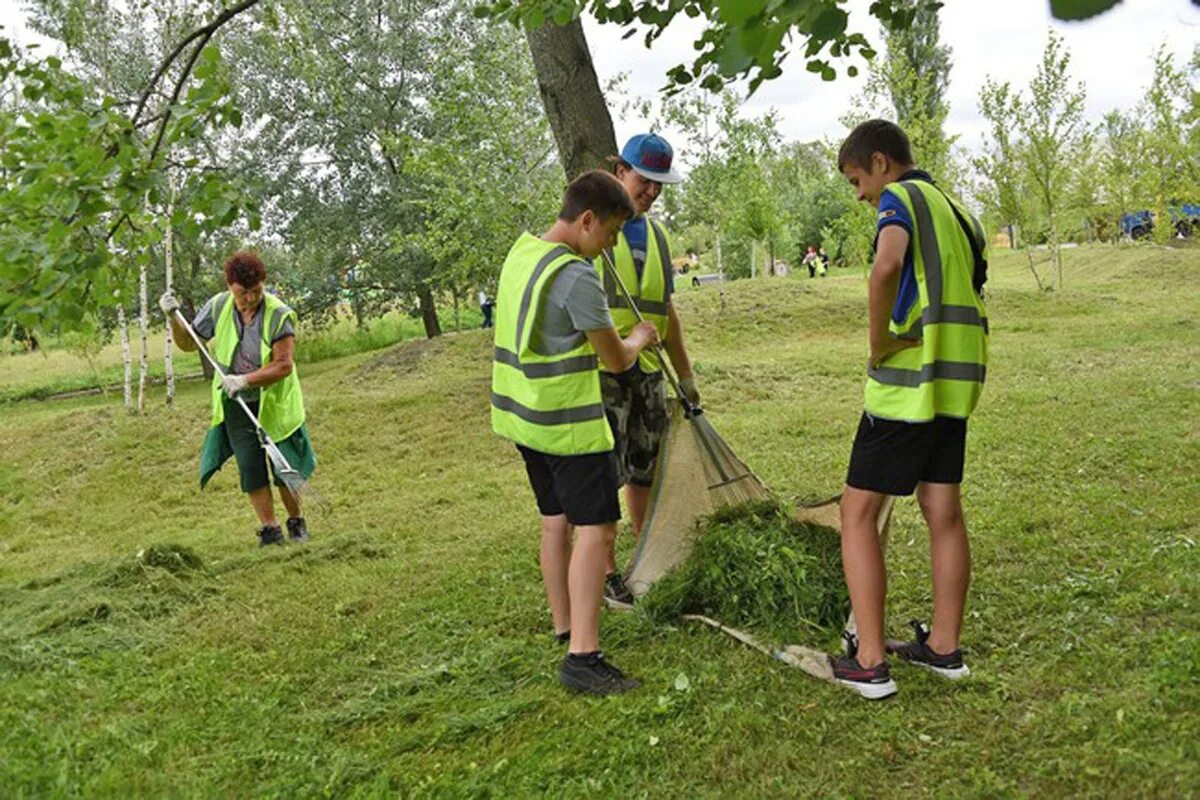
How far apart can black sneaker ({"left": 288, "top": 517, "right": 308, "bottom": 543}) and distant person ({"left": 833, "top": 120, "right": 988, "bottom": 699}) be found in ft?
12.1

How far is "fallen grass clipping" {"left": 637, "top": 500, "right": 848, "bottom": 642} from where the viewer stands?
3379 mm

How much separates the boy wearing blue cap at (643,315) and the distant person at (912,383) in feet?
3.29

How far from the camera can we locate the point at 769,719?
2.80m

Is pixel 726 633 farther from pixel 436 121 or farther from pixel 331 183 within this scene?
pixel 331 183

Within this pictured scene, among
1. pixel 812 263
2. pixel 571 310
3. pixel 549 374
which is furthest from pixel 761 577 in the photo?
pixel 812 263

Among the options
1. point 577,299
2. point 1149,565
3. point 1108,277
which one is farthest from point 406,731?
point 1108,277

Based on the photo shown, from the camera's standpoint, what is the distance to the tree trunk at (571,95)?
16.8 feet

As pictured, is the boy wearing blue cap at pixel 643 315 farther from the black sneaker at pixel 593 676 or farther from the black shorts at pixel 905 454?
the black shorts at pixel 905 454

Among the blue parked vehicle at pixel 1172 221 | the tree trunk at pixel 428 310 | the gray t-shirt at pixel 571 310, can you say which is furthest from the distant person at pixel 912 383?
the tree trunk at pixel 428 310

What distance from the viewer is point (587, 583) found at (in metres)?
3.13

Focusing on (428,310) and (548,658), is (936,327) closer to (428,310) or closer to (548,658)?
(548,658)

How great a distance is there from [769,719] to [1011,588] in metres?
1.38

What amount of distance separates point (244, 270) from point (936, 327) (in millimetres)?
3855

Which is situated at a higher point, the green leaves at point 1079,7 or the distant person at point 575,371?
the green leaves at point 1079,7
